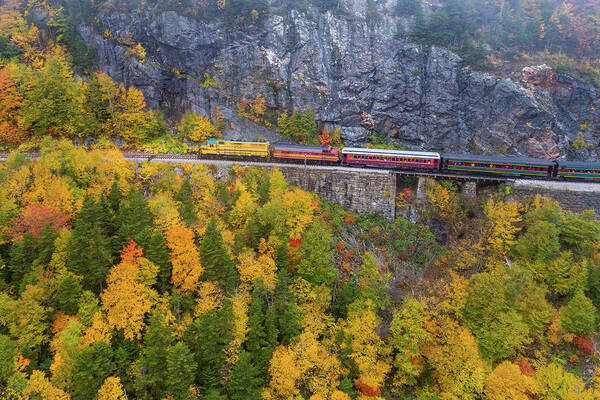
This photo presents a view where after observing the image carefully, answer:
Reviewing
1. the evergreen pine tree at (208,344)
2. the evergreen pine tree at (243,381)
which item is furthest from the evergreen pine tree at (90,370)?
the evergreen pine tree at (243,381)

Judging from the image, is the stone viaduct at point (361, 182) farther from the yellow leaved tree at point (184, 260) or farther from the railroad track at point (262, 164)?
the yellow leaved tree at point (184, 260)

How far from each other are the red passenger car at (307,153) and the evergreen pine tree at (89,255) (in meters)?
25.1

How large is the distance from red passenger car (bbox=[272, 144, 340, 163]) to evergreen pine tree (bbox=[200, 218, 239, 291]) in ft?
68.2

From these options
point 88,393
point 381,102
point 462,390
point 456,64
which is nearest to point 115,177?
point 88,393

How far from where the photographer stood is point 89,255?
78.9 ft

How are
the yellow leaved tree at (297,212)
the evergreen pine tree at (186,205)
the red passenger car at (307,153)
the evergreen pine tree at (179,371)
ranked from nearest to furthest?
1. the evergreen pine tree at (179,371)
2. the evergreen pine tree at (186,205)
3. the yellow leaved tree at (297,212)
4. the red passenger car at (307,153)

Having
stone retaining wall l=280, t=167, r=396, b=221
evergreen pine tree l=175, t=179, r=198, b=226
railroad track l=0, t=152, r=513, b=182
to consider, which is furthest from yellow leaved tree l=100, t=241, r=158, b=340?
stone retaining wall l=280, t=167, r=396, b=221

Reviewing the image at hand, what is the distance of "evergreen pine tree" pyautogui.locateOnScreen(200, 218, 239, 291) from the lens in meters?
25.5

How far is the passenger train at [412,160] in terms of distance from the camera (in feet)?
132

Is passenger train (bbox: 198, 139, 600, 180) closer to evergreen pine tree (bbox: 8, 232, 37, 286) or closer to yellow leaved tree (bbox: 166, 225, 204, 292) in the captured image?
yellow leaved tree (bbox: 166, 225, 204, 292)

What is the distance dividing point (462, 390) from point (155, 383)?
70.4 ft

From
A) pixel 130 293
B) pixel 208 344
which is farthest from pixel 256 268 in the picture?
pixel 130 293

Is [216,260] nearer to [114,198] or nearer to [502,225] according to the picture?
[114,198]

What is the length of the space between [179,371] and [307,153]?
30588mm
